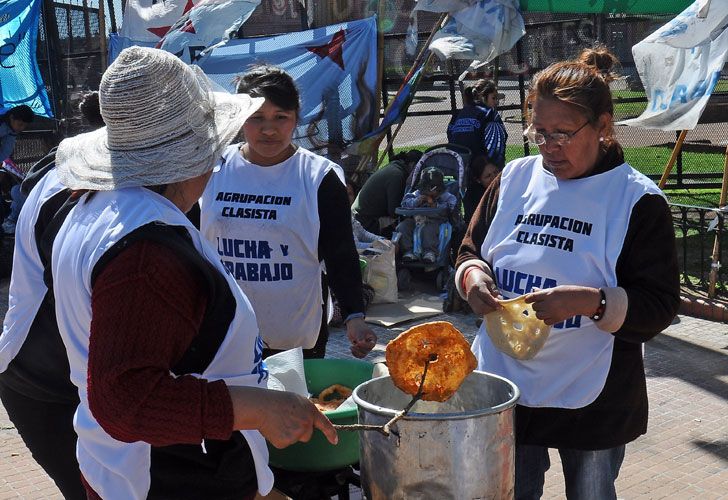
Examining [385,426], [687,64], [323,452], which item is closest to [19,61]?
[687,64]

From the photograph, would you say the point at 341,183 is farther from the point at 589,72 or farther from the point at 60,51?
the point at 60,51

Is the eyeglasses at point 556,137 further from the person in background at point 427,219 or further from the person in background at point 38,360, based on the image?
the person in background at point 427,219

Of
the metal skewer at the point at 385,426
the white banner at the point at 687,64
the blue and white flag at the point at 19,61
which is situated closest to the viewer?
the metal skewer at the point at 385,426

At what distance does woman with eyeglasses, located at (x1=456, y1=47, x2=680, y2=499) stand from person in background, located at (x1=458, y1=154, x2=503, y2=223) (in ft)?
19.9

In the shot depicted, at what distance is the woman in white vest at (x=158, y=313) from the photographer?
5.87 ft

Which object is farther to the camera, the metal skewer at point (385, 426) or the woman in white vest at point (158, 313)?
the metal skewer at point (385, 426)

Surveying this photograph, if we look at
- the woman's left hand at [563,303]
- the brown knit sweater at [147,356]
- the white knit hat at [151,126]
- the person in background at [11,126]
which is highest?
the white knit hat at [151,126]

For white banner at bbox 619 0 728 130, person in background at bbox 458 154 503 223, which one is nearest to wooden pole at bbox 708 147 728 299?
white banner at bbox 619 0 728 130

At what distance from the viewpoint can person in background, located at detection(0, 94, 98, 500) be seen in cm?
254

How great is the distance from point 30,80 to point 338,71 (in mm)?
4143

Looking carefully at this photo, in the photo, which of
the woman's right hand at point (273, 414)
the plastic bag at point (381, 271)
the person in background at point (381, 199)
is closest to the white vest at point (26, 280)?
the woman's right hand at point (273, 414)

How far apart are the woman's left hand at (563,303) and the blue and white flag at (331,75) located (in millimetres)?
7036

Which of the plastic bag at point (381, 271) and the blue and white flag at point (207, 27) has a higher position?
the blue and white flag at point (207, 27)

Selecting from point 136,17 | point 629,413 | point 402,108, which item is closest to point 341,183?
point 629,413
